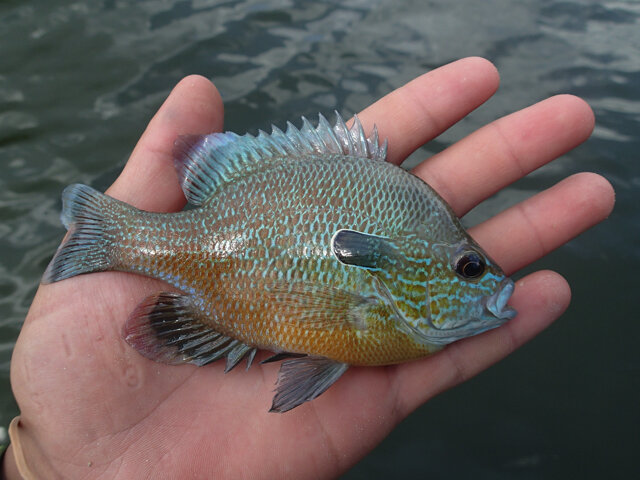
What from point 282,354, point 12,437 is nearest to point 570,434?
point 282,354

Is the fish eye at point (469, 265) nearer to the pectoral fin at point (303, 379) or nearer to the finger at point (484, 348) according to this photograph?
the finger at point (484, 348)

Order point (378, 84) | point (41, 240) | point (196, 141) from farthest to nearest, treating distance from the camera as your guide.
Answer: point (378, 84)
point (41, 240)
point (196, 141)

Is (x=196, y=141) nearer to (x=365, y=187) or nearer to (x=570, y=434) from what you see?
(x=365, y=187)

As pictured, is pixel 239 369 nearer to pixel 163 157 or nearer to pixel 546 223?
pixel 163 157

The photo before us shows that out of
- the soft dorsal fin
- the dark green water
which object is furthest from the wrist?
the soft dorsal fin

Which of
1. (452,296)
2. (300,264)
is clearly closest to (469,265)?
(452,296)

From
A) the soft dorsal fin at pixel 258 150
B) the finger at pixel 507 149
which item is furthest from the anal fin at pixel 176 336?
the finger at pixel 507 149
